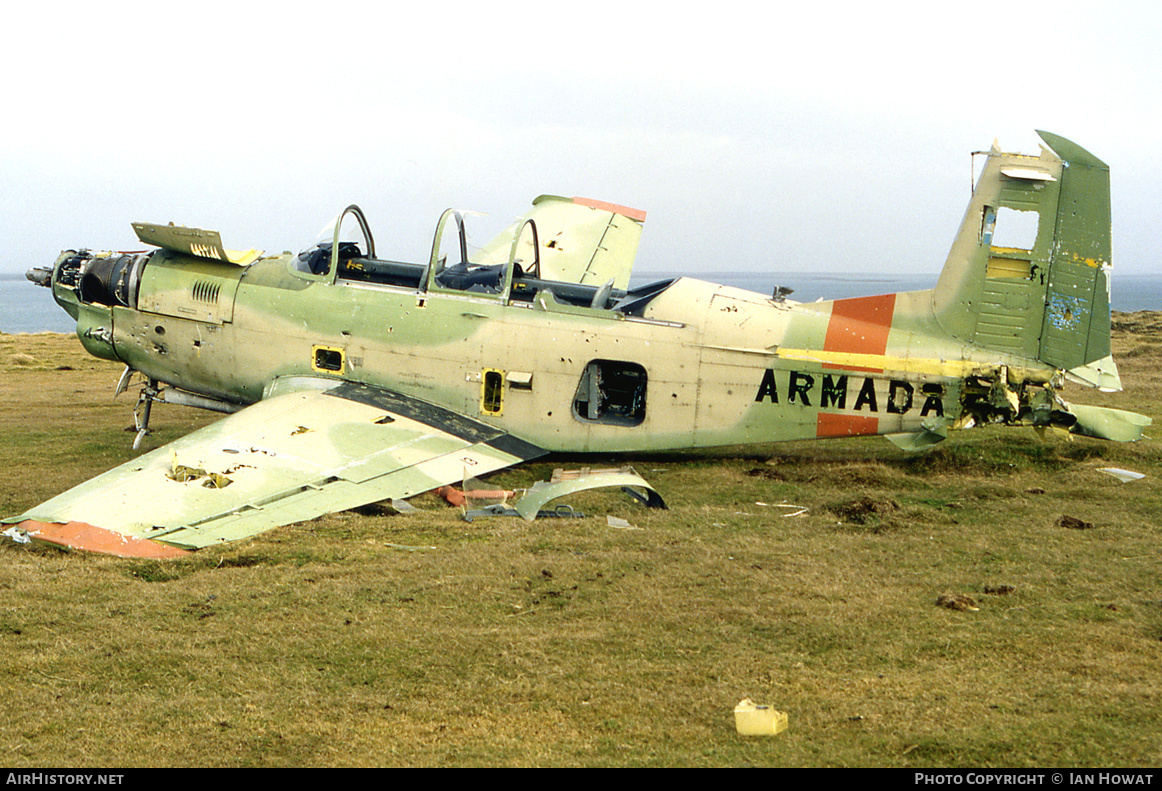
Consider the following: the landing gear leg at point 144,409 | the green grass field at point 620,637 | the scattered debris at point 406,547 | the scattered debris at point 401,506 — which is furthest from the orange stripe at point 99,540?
the landing gear leg at point 144,409

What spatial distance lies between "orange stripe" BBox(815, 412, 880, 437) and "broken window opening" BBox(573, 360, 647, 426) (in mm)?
1858

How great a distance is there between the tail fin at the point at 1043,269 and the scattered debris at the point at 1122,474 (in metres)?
0.89

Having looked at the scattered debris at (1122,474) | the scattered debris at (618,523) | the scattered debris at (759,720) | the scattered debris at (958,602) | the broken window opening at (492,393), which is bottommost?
the scattered debris at (618,523)

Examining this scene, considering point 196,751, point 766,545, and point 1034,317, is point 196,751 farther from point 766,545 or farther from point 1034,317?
point 1034,317

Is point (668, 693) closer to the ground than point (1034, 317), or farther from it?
closer to the ground

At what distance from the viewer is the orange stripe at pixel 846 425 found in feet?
32.0

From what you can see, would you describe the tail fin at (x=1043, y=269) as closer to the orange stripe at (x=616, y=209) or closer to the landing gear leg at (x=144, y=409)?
the orange stripe at (x=616, y=209)

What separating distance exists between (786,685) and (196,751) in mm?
2892

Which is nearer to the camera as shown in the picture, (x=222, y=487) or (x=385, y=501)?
(x=222, y=487)

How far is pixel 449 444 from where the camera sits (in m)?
9.62

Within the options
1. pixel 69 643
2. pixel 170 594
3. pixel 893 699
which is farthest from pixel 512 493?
pixel 893 699

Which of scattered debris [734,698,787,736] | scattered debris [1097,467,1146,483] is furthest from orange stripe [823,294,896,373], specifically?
scattered debris [734,698,787,736]

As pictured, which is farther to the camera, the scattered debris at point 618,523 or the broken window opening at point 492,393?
the broken window opening at point 492,393

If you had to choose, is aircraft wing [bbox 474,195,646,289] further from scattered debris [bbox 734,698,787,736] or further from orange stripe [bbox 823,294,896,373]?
scattered debris [bbox 734,698,787,736]
